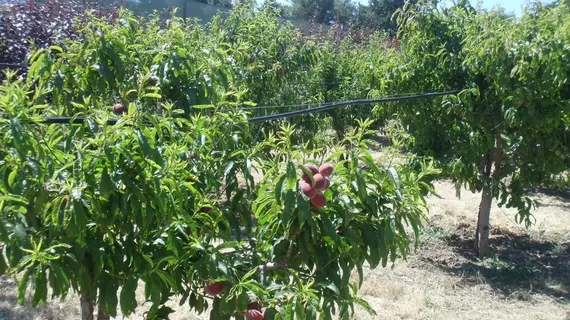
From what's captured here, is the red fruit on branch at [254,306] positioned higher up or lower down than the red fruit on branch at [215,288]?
lower down

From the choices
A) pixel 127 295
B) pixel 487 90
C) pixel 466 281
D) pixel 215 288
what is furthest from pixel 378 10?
pixel 127 295

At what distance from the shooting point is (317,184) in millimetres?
1885

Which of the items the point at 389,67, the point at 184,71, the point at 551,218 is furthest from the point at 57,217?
the point at 551,218

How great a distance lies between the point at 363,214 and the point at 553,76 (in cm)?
369

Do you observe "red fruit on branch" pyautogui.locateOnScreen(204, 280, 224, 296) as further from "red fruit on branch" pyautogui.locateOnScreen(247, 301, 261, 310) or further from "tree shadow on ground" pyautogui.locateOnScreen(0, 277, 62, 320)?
"tree shadow on ground" pyautogui.locateOnScreen(0, 277, 62, 320)

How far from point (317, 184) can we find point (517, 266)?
4.79 m

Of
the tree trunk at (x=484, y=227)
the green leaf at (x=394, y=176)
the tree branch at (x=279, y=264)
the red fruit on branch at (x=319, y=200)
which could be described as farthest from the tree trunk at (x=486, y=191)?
the red fruit on branch at (x=319, y=200)

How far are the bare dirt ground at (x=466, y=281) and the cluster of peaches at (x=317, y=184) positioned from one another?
245 centimetres

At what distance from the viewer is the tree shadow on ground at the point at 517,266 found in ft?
17.7

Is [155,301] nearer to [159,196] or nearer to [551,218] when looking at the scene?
[159,196]

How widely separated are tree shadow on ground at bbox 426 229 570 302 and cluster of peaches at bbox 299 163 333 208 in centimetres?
385

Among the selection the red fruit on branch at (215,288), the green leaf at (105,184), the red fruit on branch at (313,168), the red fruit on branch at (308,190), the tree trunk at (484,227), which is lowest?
the tree trunk at (484,227)

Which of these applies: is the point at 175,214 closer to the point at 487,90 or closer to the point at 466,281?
the point at 466,281

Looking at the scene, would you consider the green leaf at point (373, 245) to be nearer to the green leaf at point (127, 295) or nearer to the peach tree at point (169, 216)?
the peach tree at point (169, 216)
